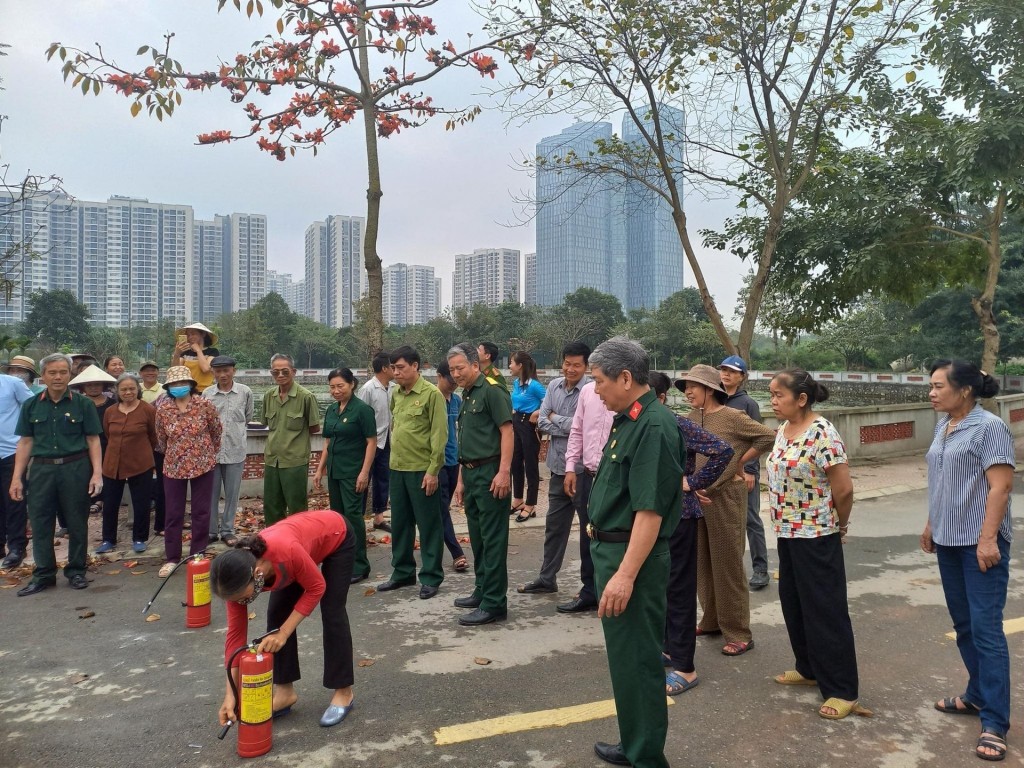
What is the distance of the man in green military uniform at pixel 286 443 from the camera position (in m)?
5.82

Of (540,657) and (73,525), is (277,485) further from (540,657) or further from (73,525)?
(540,657)

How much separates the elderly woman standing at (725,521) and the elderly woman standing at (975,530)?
1046 millimetres

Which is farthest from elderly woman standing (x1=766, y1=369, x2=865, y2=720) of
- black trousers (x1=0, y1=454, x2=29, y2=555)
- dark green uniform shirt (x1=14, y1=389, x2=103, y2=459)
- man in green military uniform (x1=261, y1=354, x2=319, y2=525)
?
black trousers (x1=0, y1=454, x2=29, y2=555)

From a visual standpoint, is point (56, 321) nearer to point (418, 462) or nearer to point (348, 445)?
point (348, 445)

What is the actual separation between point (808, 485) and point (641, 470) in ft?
4.25

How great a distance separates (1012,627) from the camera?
4.68 m

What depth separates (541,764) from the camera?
10.1 feet

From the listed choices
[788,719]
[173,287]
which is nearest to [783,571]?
[788,719]

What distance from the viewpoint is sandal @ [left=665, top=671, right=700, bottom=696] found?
376cm

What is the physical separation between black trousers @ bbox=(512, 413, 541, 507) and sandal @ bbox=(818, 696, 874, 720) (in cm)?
495

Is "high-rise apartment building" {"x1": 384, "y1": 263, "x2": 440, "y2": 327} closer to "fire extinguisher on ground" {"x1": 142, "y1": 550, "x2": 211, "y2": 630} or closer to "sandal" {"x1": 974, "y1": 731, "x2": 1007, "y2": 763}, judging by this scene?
"fire extinguisher on ground" {"x1": 142, "y1": 550, "x2": 211, "y2": 630}

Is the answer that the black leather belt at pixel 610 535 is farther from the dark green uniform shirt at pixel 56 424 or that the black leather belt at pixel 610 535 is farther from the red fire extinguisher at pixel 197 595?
the dark green uniform shirt at pixel 56 424

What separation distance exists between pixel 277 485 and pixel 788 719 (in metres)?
4.16

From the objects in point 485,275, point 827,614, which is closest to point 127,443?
point 827,614
